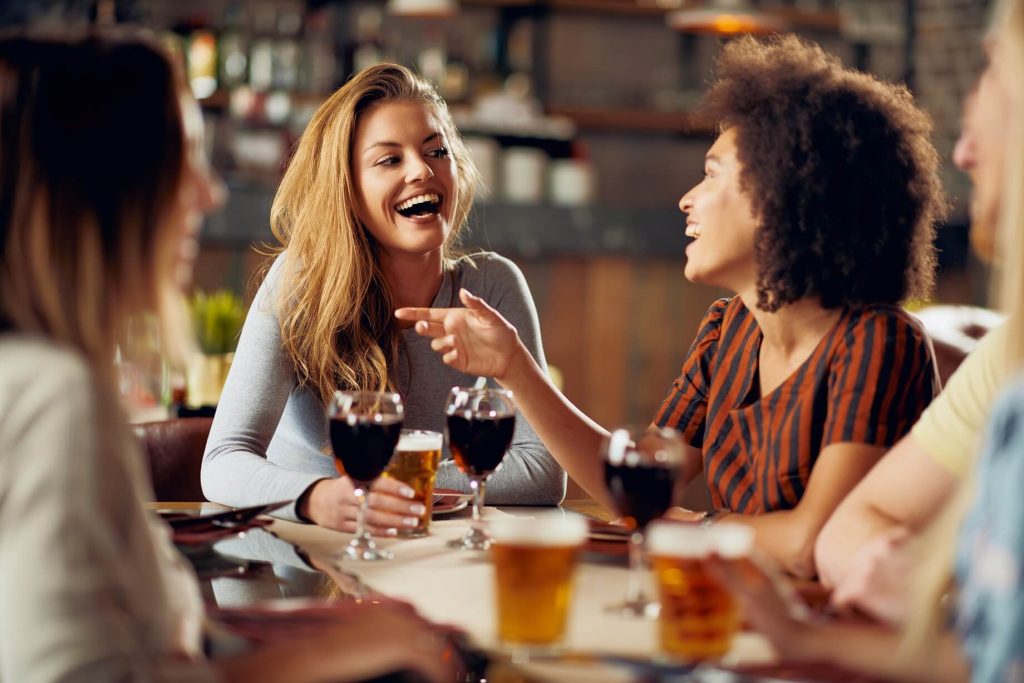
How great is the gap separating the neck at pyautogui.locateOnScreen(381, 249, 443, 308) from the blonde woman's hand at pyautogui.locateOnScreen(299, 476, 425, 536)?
77 cm

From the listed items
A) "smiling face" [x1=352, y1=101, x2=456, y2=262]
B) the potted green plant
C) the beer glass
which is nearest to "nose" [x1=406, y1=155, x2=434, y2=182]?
"smiling face" [x1=352, y1=101, x2=456, y2=262]

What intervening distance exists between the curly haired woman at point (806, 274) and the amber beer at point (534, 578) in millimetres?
590

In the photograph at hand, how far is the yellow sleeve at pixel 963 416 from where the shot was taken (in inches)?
51.8

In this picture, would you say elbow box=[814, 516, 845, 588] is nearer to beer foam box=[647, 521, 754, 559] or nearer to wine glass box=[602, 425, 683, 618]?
wine glass box=[602, 425, 683, 618]

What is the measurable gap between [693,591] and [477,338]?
3.03 feet

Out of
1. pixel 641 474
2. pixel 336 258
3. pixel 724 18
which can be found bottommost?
pixel 641 474

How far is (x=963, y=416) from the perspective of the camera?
1.33 m

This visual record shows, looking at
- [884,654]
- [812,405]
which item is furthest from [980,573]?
[812,405]

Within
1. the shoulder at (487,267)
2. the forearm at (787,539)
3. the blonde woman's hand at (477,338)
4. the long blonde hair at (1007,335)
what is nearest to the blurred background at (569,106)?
the shoulder at (487,267)

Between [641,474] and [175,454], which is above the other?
[641,474]

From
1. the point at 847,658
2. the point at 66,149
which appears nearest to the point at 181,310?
the point at 66,149

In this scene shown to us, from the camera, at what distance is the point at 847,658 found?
3.10 ft

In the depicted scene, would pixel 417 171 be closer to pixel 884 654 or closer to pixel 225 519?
pixel 225 519

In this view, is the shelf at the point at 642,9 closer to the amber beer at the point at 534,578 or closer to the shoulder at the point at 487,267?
the shoulder at the point at 487,267
